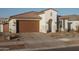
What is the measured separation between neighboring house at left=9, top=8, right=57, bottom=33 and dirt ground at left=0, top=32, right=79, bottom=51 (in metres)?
0.07

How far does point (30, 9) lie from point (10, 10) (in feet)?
0.83

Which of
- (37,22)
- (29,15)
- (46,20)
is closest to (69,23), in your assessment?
(46,20)

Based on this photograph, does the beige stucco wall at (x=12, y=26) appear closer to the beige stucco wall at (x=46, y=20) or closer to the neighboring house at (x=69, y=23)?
the beige stucco wall at (x=46, y=20)

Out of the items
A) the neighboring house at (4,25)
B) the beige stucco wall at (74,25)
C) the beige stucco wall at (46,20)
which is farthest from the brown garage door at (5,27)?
the beige stucco wall at (74,25)

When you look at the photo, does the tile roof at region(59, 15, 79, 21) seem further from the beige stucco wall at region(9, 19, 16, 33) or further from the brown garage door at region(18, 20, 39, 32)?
the beige stucco wall at region(9, 19, 16, 33)

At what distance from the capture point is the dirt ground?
264 centimetres

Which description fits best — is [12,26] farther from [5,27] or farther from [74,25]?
[74,25]

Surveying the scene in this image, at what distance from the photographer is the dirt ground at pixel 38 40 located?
264cm

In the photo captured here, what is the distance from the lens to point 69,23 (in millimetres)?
2674
